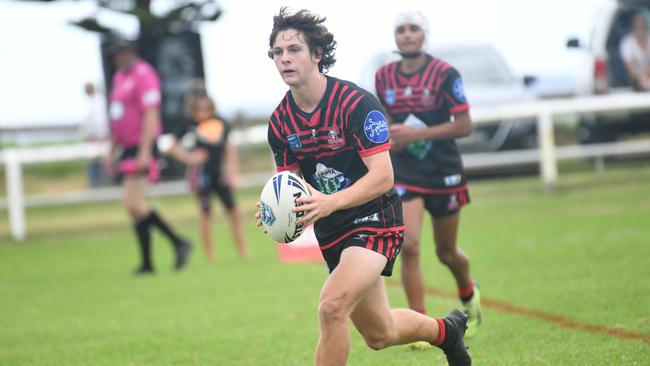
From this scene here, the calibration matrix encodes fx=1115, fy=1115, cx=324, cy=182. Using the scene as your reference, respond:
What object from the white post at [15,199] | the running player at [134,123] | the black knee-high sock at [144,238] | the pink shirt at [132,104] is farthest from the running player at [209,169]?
the white post at [15,199]

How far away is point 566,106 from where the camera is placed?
1736cm

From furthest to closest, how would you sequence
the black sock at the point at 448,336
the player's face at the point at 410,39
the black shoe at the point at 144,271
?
the black shoe at the point at 144,271, the player's face at the point at 410,39, the black sock at the point at 448,336

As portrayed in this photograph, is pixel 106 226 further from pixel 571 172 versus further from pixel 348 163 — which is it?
pixel 348 163

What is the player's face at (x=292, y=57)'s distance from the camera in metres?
5.47

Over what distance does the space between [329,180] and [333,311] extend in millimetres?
718

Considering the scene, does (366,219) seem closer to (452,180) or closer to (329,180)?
(329,180)

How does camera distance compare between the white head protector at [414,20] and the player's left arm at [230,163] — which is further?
the player's left arm at [230,163]

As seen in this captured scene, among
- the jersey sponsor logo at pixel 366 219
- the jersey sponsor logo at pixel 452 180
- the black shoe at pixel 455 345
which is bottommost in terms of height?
the black shoe at pixel 455 345

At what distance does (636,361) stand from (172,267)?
7.62 meters

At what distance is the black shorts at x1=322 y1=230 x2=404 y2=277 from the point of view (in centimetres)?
546

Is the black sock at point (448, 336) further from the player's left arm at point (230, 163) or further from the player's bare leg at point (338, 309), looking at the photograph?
the player's left arm at point (230, 163)

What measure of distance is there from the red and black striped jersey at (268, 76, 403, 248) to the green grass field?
1.46 metres

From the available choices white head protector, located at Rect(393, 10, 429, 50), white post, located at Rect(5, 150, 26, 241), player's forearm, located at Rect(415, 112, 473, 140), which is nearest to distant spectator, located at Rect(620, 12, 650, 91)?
white post, located at Rect(5, 150, 26, 241)

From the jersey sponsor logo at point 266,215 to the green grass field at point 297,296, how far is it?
1.73 metres
